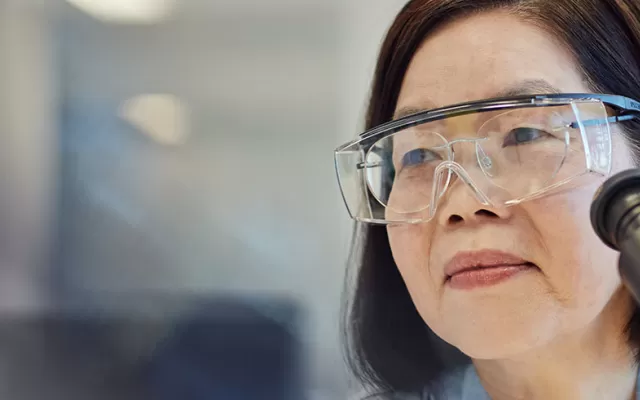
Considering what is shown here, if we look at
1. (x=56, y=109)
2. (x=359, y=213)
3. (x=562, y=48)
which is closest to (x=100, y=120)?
(x=56, y=109)

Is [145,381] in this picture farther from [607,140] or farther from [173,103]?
[607,140]

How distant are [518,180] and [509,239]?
7 cm

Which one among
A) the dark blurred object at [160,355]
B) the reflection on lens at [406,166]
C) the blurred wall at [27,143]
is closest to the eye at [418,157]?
the reflection on lens at [406,166]

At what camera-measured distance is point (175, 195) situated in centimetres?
121

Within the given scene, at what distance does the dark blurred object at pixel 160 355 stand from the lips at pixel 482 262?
0.54 m

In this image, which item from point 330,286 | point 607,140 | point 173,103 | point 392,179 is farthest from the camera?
point 173,103

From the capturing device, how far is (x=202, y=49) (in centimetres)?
124

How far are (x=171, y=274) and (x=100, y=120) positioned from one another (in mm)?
412

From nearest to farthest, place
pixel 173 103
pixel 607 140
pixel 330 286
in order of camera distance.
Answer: pixel 607 140 < pixel 330 286 < pixel 173 103

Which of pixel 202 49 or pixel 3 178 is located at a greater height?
pixel 202 49

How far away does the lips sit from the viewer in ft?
2.03

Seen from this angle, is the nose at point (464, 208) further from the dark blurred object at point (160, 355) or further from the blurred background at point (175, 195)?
the dark blurred object at point (160, 355)

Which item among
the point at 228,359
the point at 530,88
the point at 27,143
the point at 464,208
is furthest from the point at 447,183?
the point at 27,143

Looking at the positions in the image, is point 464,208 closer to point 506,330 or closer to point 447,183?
point 447,183
